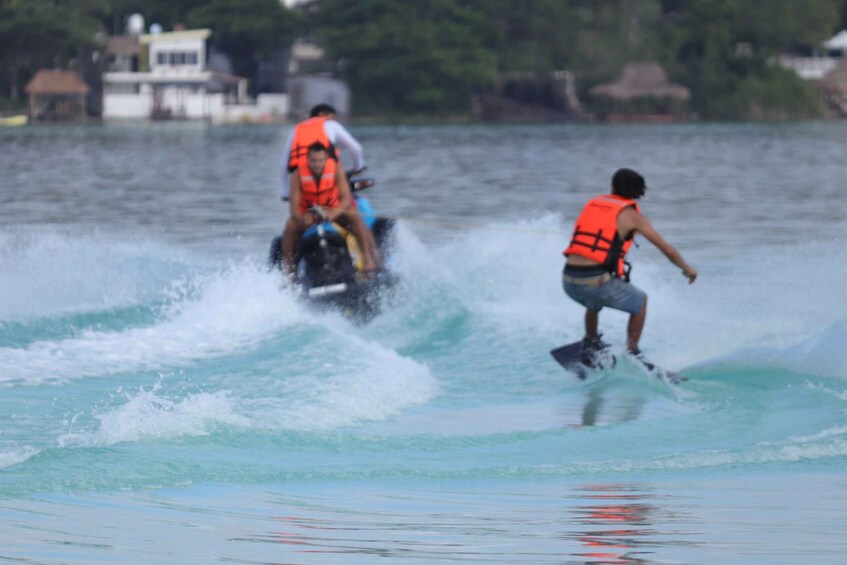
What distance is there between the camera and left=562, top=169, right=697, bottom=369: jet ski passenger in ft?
34.4

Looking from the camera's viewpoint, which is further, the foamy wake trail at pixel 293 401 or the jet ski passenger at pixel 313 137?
the jet ski passenger at pixel 313 137

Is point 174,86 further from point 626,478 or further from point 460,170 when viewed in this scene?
point 626,478

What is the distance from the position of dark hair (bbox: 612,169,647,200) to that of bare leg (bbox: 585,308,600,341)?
84 centimetres

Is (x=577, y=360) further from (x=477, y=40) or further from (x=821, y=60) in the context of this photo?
(x=821, y=60)

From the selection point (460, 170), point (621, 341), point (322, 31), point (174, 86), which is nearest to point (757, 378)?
point (621, 341)

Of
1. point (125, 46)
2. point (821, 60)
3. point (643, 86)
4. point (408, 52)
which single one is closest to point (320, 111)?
point (408, 52)

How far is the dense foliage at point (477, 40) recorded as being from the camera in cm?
8475

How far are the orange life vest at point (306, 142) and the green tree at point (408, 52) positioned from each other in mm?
70595

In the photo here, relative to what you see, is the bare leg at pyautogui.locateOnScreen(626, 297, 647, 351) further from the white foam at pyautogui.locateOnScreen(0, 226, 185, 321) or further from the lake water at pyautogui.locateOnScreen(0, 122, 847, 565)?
the white foam at pyautogui.locateOnScreen(0, 226, 185, 321)

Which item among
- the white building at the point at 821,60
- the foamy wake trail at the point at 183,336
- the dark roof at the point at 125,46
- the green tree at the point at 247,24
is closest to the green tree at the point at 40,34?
the dark roof at the point at 125,46

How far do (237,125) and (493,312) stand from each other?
7537cm

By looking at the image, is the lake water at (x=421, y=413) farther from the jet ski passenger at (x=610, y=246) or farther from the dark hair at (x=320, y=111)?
the dark hair at (x=320, y=111)

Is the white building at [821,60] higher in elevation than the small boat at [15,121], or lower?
higher

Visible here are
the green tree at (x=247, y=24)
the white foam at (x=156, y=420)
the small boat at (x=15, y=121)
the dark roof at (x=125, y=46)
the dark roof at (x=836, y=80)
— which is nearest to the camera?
the white foam at (x=156, y=420)
